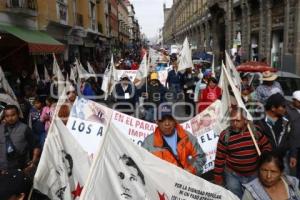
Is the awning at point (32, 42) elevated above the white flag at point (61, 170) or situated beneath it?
elevated above

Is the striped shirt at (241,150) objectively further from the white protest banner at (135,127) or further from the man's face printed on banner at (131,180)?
the white protest banner at (135,127)

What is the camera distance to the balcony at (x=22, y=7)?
17469 mm

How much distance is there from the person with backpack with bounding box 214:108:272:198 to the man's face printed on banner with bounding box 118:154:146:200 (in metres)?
1.21

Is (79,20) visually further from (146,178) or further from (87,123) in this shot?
(146,178)

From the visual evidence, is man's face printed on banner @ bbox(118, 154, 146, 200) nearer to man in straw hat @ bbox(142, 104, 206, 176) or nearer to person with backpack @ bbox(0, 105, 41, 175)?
man in straw hat @ bbox(142, 104, 206, 176)

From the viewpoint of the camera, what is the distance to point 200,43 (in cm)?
5203

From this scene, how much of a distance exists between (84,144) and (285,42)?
16.2m

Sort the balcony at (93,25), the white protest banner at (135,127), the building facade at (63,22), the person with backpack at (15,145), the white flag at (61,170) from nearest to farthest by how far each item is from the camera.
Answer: the white flag at (61,170) → the person with backpack at (15,145) → the white protest banner at (135,127) → the building facade at (63,22) → the balcony at (93,25)

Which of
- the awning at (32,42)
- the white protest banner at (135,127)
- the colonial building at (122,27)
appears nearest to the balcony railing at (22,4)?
the awning at (32,42)

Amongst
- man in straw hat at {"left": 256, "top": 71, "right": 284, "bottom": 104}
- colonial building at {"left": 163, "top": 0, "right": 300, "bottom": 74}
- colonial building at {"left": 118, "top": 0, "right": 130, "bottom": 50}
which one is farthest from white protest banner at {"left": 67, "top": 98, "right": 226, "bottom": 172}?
colonial building at {"left": 118, "top": 0, "right": 130, "bottom": 50}

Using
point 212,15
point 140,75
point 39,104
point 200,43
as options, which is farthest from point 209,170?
point 200,43

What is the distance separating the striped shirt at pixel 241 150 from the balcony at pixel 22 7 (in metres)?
14.8

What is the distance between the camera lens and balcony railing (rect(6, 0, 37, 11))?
1751cm

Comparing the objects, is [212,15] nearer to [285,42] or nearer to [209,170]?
[285,42]
